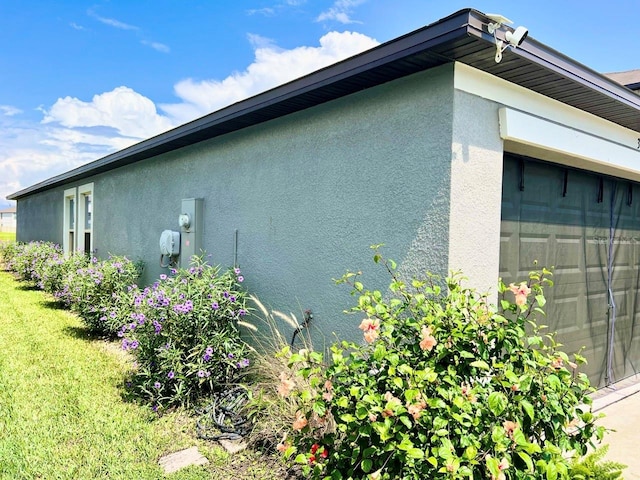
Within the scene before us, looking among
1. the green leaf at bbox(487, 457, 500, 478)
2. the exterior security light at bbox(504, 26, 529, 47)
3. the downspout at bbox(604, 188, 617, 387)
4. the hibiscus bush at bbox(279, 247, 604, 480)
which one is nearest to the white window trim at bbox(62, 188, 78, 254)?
the hibiscus bush at bbox(279, 247, 604, 480)

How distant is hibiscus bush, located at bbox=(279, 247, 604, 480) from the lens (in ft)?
6.71

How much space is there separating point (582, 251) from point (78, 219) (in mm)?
12425

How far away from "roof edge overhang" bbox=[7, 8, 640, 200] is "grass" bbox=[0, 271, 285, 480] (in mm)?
3282

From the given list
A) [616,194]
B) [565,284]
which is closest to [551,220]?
[565,284]

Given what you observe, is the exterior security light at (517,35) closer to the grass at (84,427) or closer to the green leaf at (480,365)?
the green leaf at (480,365)

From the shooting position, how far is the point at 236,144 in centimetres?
588

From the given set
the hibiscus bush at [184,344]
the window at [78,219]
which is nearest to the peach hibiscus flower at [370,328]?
the hibiscus bush at [184,344]

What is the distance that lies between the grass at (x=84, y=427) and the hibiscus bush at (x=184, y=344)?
28 cm

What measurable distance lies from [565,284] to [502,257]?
133 centimetres

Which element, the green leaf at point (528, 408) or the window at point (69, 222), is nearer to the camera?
the green leaf at point (528, 408)

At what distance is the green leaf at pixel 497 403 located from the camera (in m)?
2.07

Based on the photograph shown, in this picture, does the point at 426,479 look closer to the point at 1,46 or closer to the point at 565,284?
the point at 565,284

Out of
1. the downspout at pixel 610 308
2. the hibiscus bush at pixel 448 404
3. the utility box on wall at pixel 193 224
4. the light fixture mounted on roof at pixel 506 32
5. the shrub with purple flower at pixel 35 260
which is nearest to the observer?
the hibiscus bush at pixel 448 404

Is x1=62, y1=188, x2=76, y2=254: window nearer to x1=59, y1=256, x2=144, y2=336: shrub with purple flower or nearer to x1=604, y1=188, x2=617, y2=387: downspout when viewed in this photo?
x1=59, y1=256, x2=144, y2=336: shrub with purple flower
